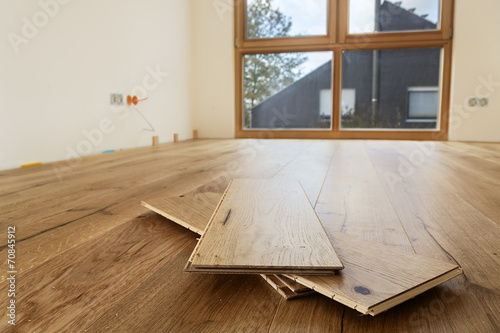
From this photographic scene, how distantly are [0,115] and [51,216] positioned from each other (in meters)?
1.22

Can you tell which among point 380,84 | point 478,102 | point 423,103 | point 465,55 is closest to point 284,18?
point 380,84

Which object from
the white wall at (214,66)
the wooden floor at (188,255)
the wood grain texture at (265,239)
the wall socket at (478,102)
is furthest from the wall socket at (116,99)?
the wall socket at (478,102)

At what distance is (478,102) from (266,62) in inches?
91.7

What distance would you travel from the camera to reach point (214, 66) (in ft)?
14.8

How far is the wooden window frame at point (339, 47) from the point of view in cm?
404

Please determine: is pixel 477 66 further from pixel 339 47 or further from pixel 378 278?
pixel 378 278

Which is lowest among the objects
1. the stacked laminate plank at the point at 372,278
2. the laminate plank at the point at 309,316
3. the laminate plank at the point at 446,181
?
the laminate plank at the point at 309,316

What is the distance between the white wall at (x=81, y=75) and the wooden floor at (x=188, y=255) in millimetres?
618

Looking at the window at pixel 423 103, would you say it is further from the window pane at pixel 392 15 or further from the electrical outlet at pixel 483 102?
the window pane at pixel 392 15

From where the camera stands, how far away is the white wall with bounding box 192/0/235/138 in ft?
14.6

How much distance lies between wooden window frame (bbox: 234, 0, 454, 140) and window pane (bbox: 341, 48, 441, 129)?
7 centimetres

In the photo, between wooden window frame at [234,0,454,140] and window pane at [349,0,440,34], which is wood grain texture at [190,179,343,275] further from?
window pane at [349,0,440,34]

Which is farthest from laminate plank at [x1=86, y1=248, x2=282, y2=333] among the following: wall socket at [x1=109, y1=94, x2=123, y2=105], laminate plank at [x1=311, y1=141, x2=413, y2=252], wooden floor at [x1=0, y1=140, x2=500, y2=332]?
wall socket at [x1=109, y1=94, x2=123, y2=105]

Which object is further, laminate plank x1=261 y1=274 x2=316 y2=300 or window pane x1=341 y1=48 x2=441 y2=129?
window pane x1=341 y1=48 x2=441 y2=129
